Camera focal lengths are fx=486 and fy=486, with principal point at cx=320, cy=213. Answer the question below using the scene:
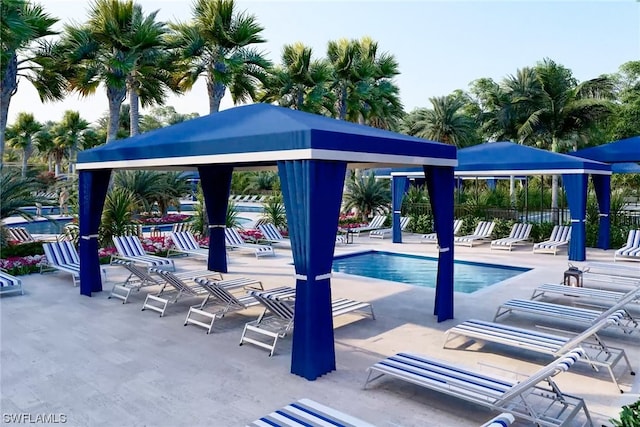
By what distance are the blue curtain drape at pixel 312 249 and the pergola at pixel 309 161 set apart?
12 millimetres

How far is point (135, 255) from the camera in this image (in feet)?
40.2

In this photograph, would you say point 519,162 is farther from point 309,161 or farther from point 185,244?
point 309,161

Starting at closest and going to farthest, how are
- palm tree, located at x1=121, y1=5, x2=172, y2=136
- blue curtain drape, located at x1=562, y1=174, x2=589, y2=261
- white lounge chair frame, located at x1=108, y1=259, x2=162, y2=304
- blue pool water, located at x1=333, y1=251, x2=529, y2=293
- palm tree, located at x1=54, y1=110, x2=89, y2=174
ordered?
white lounge chair frame, located at x1=108, y1=259, x2=162, y2=304
blue pool water, located at x1=333, y1=251, x2=529, y2=293
blue curtain drape, located at x1=562, y1=174, x2=589, y2=261
palm tree, located at x1=121, y1=5, x2=172, y2=136
palm tree, located at x1=54, y1=110, x2=89, y2=174

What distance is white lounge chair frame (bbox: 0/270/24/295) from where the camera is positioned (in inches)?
381

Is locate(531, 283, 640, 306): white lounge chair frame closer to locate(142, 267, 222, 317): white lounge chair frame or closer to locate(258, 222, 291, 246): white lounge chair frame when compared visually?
locate(142, 267, 222, 317): white lounge chair frame

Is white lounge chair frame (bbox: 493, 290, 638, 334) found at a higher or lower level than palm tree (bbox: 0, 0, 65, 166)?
lower

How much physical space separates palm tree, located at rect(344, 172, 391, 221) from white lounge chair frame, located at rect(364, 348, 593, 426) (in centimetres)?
1785

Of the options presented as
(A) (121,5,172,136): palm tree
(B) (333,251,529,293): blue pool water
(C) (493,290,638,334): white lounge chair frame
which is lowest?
(B) (333,251,529,293): blue pool water

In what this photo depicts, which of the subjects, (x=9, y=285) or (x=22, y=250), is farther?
(x=22, y=250)

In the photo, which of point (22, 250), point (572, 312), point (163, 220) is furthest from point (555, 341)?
point (163, 220)

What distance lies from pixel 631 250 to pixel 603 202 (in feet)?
8.50

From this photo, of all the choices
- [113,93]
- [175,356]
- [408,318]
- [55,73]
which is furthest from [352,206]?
[175,356]

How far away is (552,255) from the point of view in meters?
15.4

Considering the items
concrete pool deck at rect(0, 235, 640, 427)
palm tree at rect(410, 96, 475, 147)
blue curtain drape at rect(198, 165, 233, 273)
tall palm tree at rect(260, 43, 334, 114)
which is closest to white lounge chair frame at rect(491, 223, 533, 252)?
concrete pool deck at rect(0, 235, 640, 427)
